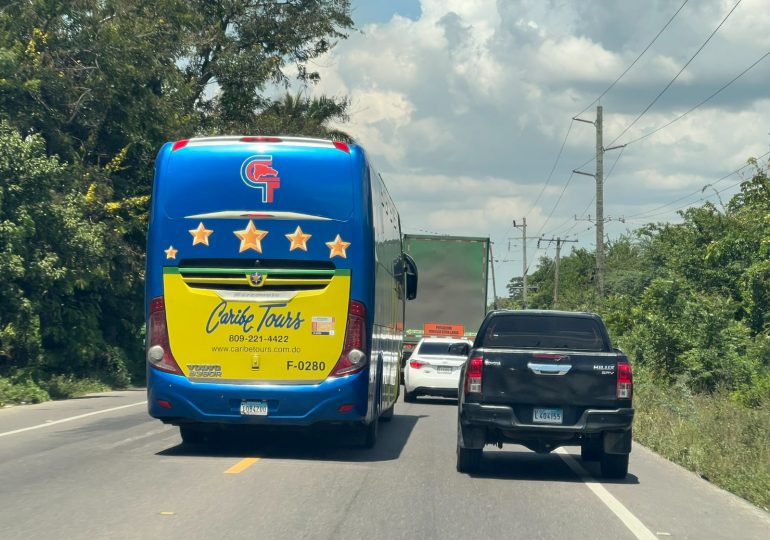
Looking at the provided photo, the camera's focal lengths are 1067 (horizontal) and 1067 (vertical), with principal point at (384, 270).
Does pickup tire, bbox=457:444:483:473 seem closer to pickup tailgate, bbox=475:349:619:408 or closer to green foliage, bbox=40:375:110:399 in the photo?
pickup tailgate, bbox=475:349:619:408

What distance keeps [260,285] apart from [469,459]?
328 cm

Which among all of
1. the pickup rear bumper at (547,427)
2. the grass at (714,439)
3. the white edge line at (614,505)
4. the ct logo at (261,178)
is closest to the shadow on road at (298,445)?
the pickup rear bumper at (547,427)

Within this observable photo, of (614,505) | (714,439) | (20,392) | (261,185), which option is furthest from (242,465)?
(20,392)

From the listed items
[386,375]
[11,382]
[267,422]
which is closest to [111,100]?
[11,382]

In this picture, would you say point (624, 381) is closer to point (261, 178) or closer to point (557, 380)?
point (557, 380)

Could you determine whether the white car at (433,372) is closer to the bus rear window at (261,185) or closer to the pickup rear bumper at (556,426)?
the bus rear window at (261,185)

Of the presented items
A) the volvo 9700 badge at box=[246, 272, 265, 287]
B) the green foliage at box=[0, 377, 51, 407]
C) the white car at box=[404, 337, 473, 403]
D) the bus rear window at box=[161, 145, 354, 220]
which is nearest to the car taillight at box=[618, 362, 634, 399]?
the bus rear window at box=[161, 145, 354, 220]

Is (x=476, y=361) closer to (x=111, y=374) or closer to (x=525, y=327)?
(x=525, y=327)

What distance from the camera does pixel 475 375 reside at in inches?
461

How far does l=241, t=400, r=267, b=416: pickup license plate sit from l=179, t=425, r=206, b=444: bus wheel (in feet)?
5.34

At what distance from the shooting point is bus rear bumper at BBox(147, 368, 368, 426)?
12.8 m

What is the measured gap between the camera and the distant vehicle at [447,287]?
32.1 m

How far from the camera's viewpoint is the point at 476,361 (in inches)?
461

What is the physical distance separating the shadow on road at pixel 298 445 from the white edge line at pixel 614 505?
2.34 metres
